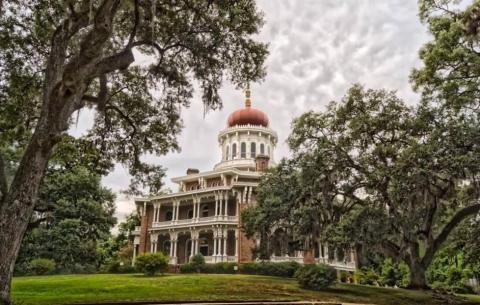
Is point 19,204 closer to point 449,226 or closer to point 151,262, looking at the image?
point 449,226

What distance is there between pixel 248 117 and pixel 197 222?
18.7 m

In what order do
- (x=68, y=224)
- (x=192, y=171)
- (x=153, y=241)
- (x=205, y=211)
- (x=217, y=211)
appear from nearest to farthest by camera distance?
(x=68, y=224) → (x=217, y=211) → (x=153, y=241) → (x=205, y=211) → (x=192, y=171)

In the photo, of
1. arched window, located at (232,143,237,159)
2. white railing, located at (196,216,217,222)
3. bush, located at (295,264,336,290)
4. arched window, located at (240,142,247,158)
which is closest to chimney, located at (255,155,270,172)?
arched window, located at (240,142,247,158)

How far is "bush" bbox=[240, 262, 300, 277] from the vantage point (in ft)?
114

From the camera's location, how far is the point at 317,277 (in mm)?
23531

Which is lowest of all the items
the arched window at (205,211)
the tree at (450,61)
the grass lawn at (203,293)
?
the grass lawn at (203,293)

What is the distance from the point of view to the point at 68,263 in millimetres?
34969

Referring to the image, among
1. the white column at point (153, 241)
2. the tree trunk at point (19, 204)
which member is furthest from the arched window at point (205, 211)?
the tree trunk at point (19, 204)

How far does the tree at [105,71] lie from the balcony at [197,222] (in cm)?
2642

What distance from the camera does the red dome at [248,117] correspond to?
58.4 metres

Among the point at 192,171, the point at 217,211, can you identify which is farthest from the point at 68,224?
the point at 192,171

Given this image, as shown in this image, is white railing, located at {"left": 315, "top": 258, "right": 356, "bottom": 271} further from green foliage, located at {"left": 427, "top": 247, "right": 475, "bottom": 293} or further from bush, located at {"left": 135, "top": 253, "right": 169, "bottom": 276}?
bush, located at {"left": 135, "top": 253, "right": 169, "bottom": 276}

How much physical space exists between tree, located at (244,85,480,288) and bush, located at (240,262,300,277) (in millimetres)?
9654

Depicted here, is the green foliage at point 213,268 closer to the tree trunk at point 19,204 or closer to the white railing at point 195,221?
the white railing at point 195,221
